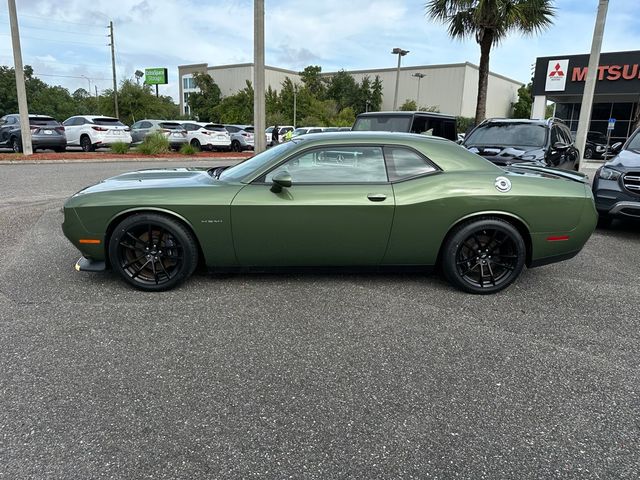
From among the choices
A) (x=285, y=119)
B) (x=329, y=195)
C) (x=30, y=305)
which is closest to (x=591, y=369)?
(x=329, y=195)

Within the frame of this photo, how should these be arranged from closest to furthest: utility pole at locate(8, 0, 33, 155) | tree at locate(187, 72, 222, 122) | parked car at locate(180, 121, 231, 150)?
utility pole at locate(8, 0, 33, 155) → parked car at locate(180, 121, 231, 150) → tree at locate(187, 72, 222, 122)

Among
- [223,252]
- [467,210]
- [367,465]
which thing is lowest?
[367,465]

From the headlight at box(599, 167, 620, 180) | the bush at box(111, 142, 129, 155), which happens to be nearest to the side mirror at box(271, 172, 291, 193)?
Result: the headlight at box(599, 167, 620, 180)

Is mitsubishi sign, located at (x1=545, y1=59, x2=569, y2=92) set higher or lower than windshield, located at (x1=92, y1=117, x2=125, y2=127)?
higher

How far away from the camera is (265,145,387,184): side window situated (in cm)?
414

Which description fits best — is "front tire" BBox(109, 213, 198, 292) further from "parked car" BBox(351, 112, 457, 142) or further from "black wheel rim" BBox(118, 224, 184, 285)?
"parked car" BBox(351, 112, 457, 142)

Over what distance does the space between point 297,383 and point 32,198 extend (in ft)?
25.5

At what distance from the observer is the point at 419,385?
2.80m

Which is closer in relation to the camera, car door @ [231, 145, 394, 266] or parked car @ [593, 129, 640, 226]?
car door @ [231, 145, 394, 266]

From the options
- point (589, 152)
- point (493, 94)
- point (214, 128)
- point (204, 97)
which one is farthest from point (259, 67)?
point (493, 94)

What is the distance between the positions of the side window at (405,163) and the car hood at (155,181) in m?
1.60

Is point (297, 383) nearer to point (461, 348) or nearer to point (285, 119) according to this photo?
point (461, 348)

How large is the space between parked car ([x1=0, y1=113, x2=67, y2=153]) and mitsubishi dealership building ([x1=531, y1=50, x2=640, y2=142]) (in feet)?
78.9

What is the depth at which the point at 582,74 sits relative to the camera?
26.8 m
